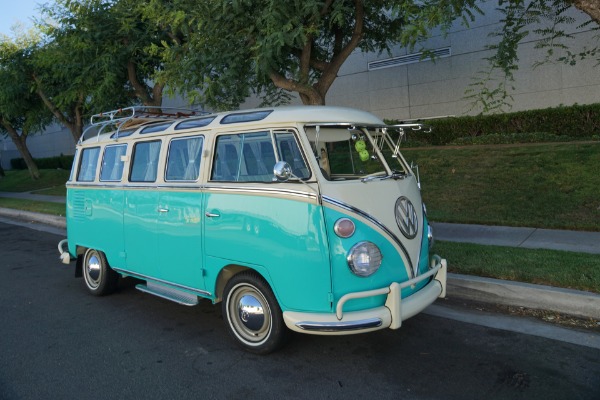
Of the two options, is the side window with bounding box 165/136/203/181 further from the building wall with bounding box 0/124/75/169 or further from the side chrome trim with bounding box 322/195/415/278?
the building wall with bounding box 0/124/75/169

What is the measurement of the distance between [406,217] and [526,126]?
35.1 feet

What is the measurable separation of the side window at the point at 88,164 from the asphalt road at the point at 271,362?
1899mm

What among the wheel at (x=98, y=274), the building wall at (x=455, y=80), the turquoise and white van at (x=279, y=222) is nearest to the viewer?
the turquoise and white van at (x=279, y=222)

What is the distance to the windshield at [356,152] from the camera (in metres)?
4.61

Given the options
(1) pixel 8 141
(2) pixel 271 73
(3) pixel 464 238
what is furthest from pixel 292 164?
(1) pixel 8 141

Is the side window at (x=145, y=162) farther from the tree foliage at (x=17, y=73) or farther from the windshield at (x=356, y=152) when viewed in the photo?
the tree foliage at (x=17, y=73)

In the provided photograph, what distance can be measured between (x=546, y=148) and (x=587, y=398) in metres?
9.07

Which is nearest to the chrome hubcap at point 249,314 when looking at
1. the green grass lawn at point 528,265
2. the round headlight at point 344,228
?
the round headlight at point 344,228

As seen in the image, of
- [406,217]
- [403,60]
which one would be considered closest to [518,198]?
[406,217]

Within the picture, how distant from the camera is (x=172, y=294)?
17.5 ft

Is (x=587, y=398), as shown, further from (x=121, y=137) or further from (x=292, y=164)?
(x=121, y=137)

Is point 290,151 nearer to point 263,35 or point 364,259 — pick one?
point 364,259

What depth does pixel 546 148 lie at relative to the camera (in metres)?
11.4

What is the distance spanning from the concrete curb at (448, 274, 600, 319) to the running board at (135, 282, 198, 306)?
9.83 feet
